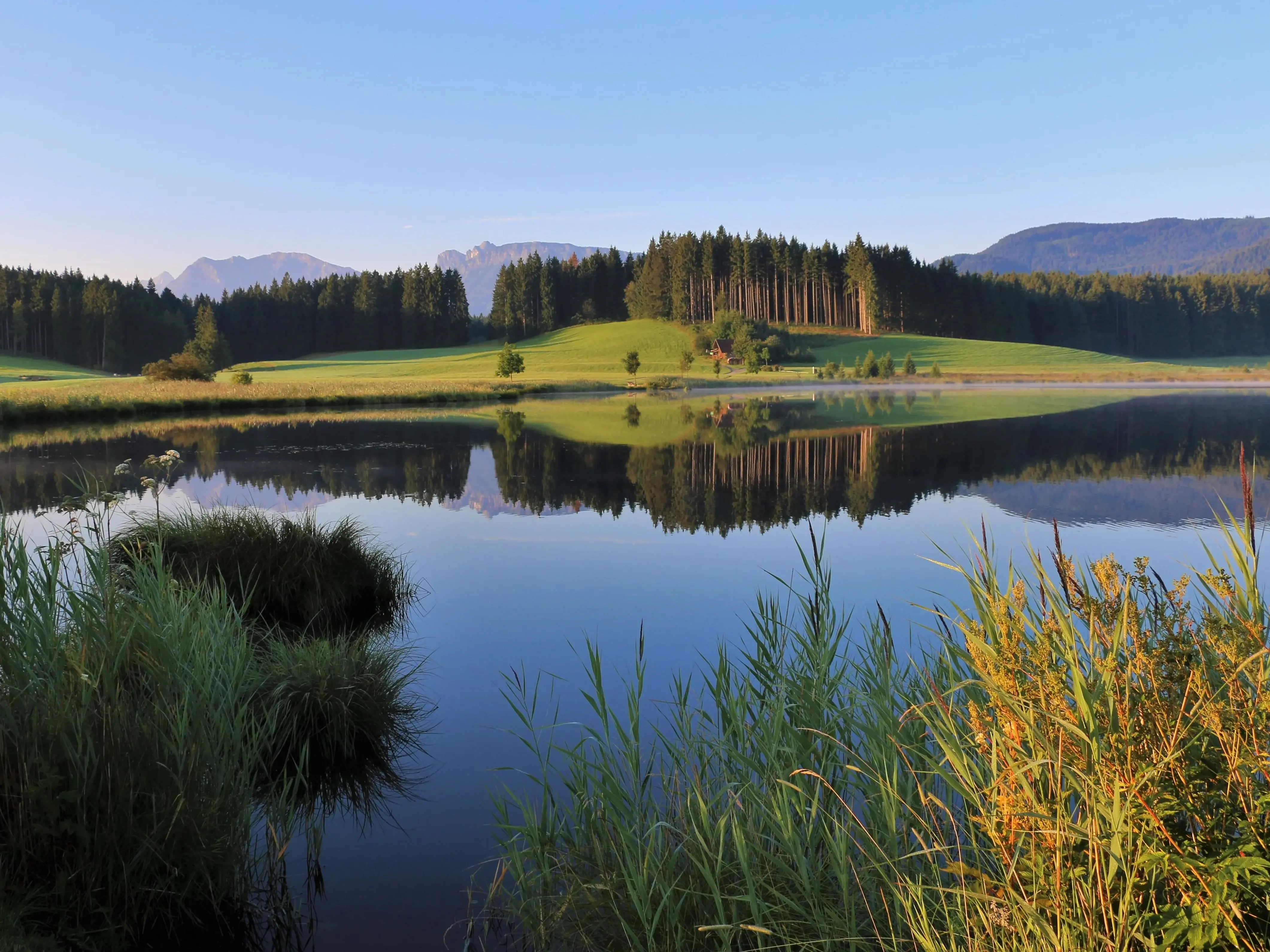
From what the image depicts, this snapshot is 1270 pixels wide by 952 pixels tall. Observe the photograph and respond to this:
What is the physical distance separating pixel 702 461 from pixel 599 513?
7280mm

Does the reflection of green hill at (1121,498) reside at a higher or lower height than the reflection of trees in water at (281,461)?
lower

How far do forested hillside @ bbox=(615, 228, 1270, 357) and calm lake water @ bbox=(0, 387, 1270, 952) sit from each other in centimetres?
7559

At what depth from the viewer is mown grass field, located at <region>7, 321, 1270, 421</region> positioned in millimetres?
42188

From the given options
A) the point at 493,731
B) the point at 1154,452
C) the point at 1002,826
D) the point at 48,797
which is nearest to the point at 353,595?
the point at 493,731

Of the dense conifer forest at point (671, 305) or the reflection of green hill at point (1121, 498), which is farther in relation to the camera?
the dense conifer forest at point (671, 305)

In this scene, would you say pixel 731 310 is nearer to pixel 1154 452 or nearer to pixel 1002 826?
pixel 1154 452

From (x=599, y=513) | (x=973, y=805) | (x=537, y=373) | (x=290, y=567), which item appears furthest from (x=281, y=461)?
(x=537, y=373)

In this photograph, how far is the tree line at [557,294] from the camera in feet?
A: 381

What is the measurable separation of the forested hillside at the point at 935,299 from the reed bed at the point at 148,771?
99506 millimetres

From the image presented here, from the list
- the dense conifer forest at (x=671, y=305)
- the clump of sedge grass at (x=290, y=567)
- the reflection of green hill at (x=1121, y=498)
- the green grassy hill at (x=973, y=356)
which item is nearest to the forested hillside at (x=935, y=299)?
the dense conifer forest at (x=671, y=305)

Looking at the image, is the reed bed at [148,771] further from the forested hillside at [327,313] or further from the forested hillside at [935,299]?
the forested hillside at [327,313]

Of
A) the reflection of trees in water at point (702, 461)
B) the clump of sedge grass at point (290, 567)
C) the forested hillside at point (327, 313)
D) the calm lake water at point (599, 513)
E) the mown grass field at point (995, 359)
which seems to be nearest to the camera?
the calm lake water at point (599, 513)

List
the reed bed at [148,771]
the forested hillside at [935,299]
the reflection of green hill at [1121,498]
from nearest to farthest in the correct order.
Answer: the reed bed at [148,771] < the reflection of green hill at [1121,498] < the forested hillside at [935,299]

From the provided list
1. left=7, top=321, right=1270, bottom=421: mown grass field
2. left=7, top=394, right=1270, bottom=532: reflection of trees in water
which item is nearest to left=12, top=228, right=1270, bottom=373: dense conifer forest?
left=7, top=321, right=1270, bottom=421: mown grass field
